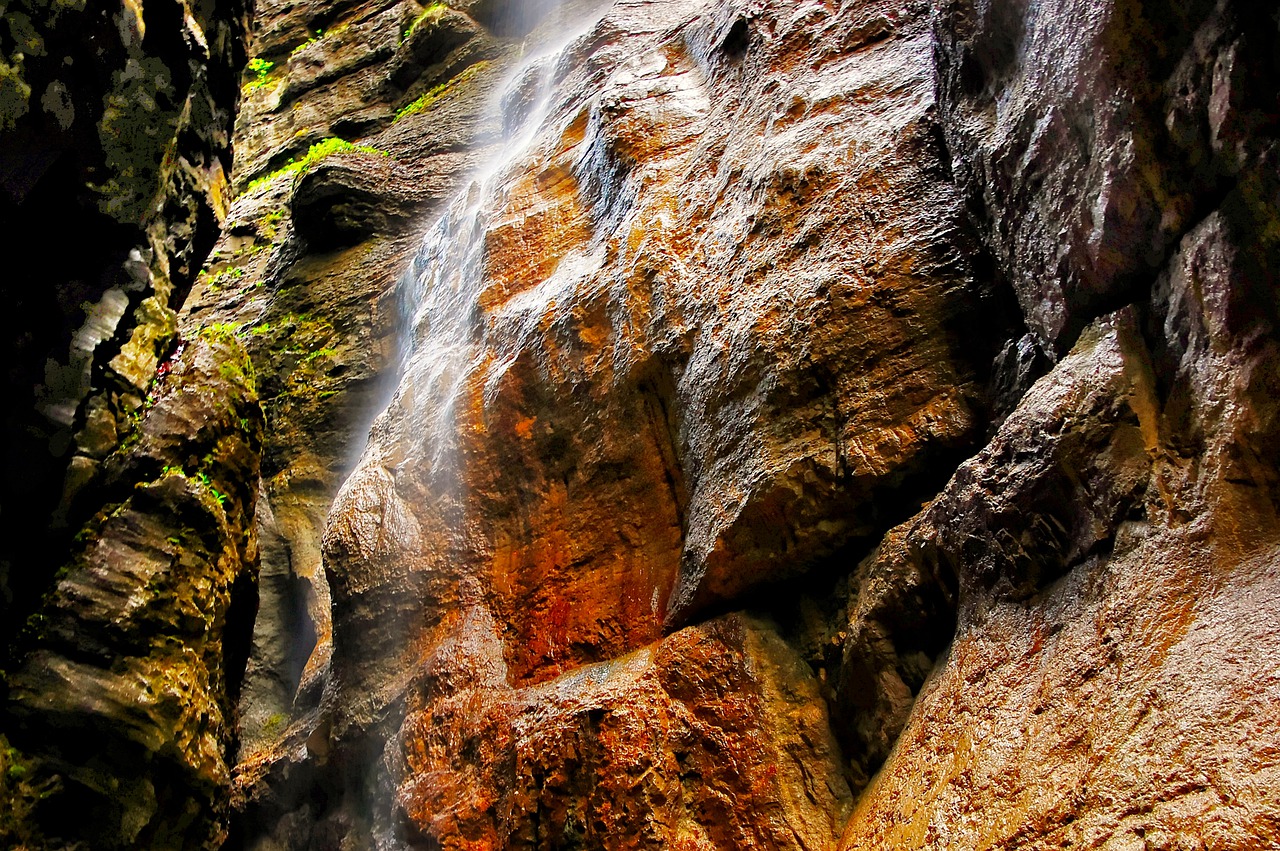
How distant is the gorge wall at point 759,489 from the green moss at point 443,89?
4757 mm

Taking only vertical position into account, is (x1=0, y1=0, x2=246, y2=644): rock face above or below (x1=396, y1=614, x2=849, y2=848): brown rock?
above

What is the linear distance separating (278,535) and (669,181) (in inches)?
229

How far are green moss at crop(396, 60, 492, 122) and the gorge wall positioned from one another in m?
4.76

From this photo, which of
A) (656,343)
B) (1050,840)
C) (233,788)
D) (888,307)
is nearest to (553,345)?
(656,343)

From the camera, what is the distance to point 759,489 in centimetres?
395

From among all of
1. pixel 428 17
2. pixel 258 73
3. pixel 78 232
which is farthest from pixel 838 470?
pixel 258 73

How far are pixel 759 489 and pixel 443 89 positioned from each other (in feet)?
34.6

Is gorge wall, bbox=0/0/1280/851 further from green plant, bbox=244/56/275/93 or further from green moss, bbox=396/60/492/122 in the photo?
green plant, bbox=244/56/275/93

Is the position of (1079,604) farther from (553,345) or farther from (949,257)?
(553,345)

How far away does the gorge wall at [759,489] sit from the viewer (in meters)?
2.39

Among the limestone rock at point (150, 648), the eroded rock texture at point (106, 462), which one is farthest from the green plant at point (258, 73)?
the limestone rock at point (150, 648)

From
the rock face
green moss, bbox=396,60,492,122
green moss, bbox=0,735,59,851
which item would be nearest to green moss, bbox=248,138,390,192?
green moss, bbox=396,60,492,122

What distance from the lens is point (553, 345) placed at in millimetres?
5480

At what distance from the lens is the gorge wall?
7.84 feet
